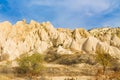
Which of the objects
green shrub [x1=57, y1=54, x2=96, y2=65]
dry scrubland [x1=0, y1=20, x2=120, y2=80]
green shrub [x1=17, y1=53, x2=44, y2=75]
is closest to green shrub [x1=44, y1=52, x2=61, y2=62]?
dry scrubland [x1=0, y1=20, x2=120, y2=80]

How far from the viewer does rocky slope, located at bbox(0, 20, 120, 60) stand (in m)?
142

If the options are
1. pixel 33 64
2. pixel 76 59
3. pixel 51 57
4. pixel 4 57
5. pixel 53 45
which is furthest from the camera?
pixel 53 45

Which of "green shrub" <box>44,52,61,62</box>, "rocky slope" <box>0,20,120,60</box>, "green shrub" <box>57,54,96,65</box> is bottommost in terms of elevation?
"green shrub" <box>57,54,96,65</box>

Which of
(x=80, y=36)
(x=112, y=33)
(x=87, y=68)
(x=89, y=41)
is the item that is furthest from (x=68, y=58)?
(x=112, y=33)

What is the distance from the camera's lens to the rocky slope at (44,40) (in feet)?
467

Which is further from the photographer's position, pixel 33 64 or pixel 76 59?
pixel 76 59

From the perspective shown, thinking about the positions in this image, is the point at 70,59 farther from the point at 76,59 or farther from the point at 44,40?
the point at 44,40

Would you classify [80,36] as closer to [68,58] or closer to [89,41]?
[89,41]

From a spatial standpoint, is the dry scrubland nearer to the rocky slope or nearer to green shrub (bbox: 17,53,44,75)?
the rocky slope

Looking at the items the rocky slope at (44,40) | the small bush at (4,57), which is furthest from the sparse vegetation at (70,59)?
the small bush at (4,57)

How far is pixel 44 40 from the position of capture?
156750 millimetres

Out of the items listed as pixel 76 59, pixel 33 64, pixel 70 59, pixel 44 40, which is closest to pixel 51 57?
pixel 70 59

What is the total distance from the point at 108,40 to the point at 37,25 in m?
35.7

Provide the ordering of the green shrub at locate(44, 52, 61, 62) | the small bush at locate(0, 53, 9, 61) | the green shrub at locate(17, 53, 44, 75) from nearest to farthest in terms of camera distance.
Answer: the green shrub at locate(17, 53, 44, 75) < the small bush at locate(0, 53, 9, 61) < the green shrub at locate(44, 52, 61, 62)
